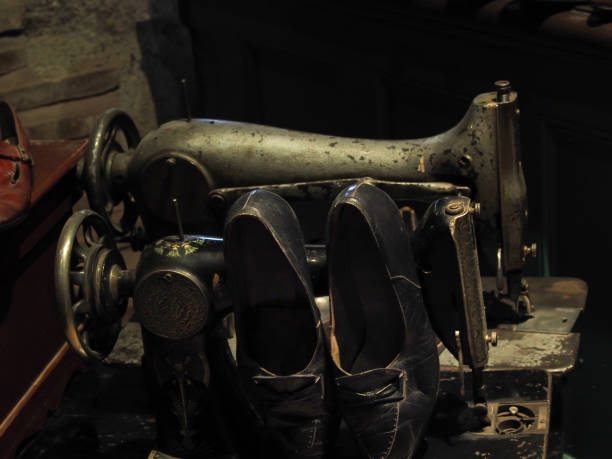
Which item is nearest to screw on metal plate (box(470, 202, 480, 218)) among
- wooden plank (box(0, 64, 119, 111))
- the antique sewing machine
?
the antique sewing machine

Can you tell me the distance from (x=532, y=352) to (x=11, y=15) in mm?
1640

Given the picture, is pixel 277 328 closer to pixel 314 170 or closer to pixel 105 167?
pixel 314 170

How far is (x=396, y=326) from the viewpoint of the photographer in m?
1.39

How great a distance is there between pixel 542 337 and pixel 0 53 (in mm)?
1610

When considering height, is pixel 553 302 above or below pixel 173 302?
below

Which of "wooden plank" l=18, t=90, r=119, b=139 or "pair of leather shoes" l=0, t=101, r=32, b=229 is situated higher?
"pair of leather shoes" l=0, t=101, r=32, b=229

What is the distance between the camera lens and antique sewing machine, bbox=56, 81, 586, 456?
53.8 inches

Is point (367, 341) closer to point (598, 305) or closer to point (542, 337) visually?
point (542, 337)

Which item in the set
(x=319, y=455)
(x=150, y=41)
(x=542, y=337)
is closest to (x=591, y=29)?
(x=542, y=337)

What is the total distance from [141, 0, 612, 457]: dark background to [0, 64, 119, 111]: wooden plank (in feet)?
1.39

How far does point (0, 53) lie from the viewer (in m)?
2.48

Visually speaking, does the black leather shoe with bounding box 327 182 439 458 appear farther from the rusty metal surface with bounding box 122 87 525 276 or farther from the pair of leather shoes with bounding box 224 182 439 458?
the rusty metal surface with bounding box 122 87 525 276

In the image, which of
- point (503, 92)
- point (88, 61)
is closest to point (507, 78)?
point (503, 92)

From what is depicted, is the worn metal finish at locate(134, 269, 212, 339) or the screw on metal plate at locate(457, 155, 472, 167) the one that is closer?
the worn metal finish at locate(134, 269, 212, 339)
